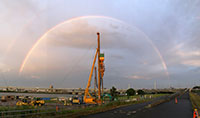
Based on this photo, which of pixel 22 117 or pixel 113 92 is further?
pixel 113 92

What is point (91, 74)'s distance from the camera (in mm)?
41312

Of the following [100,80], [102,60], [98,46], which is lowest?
[100,80]

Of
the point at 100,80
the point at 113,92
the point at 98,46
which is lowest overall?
the point at 113,92

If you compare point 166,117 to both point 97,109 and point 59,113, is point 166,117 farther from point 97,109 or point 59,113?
point 59,113

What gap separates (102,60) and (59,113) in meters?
19.6

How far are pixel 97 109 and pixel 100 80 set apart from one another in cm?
1227

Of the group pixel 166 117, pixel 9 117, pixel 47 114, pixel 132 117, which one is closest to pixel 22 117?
pixel 9 117

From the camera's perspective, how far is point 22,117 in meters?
15.4

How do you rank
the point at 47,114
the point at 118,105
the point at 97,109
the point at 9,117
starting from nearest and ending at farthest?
the point at 9,117
the point at 47,114
the point at 97,109
the point at 118,105

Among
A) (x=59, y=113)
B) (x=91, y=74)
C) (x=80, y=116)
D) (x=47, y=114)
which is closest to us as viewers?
(x=47, y=114)

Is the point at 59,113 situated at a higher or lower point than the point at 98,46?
lower

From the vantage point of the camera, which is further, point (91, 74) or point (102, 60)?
point (91, 74)

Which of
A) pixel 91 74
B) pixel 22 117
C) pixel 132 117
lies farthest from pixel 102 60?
pixel 22 117

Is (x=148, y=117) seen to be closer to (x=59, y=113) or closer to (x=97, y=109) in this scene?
(x=97, y=109)
